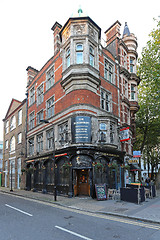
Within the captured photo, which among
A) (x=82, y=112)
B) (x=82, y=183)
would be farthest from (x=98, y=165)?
(x=82, y=112)

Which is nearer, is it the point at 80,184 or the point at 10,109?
the point at 80,184

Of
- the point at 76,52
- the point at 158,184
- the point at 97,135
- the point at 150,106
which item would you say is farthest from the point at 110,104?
the point at 158,184

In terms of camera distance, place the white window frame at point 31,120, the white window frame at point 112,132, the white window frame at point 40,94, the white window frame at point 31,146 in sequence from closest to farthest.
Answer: the white window frame at point 112,132
the white window frame at point 40,94
the white window frame at point 31,146
the white window frame at point 31,120

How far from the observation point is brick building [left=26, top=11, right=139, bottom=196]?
703 inches

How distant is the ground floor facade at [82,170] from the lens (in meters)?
17.3

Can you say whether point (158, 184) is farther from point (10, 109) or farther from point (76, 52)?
point (10, 109)

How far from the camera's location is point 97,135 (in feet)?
62.5

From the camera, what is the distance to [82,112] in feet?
59.9

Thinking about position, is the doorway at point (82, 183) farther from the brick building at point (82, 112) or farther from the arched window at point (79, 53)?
the arched window at point (79, 53)

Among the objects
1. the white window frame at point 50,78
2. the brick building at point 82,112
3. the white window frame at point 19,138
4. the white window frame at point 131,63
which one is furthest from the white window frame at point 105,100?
the white window frame at point 19,138

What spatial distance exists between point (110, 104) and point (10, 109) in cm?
2322

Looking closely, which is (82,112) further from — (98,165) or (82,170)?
(82,170)

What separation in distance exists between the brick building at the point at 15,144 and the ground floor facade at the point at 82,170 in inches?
305

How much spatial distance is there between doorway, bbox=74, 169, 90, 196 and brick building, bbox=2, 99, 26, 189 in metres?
12.1
